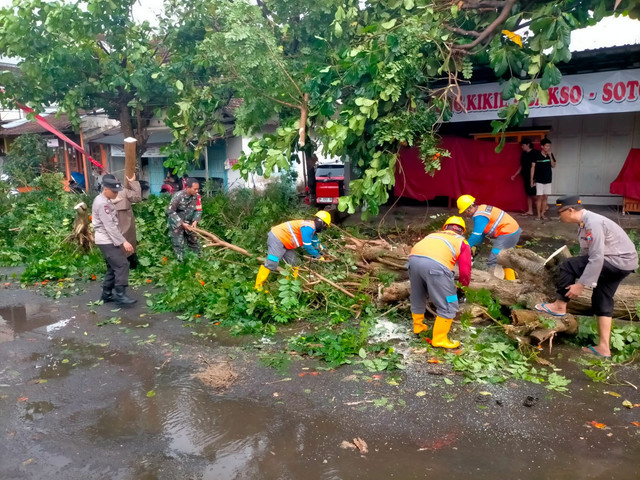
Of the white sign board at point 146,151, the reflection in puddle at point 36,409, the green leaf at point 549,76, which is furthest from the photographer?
the white sign board at point 146,151

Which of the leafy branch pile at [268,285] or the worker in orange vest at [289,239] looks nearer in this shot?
the leafy branch pile at [268,285]

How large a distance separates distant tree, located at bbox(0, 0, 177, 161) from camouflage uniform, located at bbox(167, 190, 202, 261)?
10.9 feet

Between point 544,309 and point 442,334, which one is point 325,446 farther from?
point 544,309

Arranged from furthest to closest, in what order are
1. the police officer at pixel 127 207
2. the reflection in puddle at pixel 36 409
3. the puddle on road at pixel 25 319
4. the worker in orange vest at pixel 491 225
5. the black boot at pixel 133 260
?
the black boot at pixel 133 260 < the police officer at pixel 127 207 < the worker in orange vest at pixel 491 225 < the puddle on road at pixel 25 319 < the reflection in puddle at pixel 36 409

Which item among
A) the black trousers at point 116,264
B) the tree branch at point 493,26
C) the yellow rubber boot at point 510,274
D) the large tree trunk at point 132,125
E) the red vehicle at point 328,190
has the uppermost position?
the tree branch at point 493,26

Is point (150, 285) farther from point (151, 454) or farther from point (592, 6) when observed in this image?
point (592, 6)

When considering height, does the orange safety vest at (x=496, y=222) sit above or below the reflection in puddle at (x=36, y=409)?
above

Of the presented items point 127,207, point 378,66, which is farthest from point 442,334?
point 127,207

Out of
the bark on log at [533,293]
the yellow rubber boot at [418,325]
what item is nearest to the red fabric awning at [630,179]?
the bark on log at [533,293]

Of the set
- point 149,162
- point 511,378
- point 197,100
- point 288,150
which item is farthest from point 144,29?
point 511,378

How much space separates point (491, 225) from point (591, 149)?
5.84 m

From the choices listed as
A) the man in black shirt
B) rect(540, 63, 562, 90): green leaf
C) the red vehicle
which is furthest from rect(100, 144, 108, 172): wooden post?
rect(540, 63, 562, 90): green leaf

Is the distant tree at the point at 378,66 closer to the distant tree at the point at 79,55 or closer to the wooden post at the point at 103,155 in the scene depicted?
the distant tree at the point at 79,55

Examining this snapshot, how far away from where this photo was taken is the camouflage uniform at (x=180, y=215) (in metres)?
9.12
